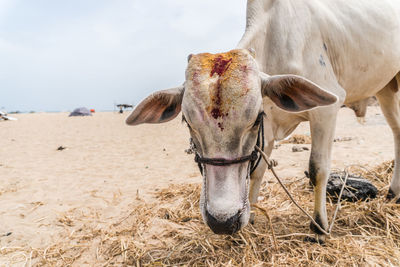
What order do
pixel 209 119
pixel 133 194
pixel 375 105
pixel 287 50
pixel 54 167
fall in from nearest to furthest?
1. pixel 209 119
2. pixel 287 50
3. pixel 133 194
4. pixel 54 167
5. pixel 375 105

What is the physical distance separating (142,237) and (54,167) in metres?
4.16

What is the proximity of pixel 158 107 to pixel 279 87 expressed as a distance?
2.49 ft

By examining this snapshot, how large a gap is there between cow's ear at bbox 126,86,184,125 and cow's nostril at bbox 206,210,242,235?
2.39 ft

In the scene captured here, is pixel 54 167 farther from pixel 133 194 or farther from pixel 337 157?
pixel 337 157

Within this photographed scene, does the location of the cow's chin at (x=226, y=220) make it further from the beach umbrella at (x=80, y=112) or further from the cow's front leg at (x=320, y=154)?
the beach umbrella at (x=80, y=112)

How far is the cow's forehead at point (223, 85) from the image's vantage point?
1435 millimetres

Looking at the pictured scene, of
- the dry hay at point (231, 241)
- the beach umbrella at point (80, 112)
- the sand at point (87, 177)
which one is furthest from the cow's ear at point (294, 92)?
the beach umbrella at point (80, 112)

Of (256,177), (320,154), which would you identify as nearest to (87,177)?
(256,177)

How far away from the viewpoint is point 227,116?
1.43 m

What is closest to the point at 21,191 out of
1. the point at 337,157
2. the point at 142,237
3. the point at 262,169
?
the point at 142,237

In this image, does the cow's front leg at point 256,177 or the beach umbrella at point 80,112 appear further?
the beach umbrella at point 80,112

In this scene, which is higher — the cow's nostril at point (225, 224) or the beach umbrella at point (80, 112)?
the beach umbrella at point (80, 112)

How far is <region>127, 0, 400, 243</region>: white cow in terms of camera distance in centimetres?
145

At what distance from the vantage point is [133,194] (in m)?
4.21
